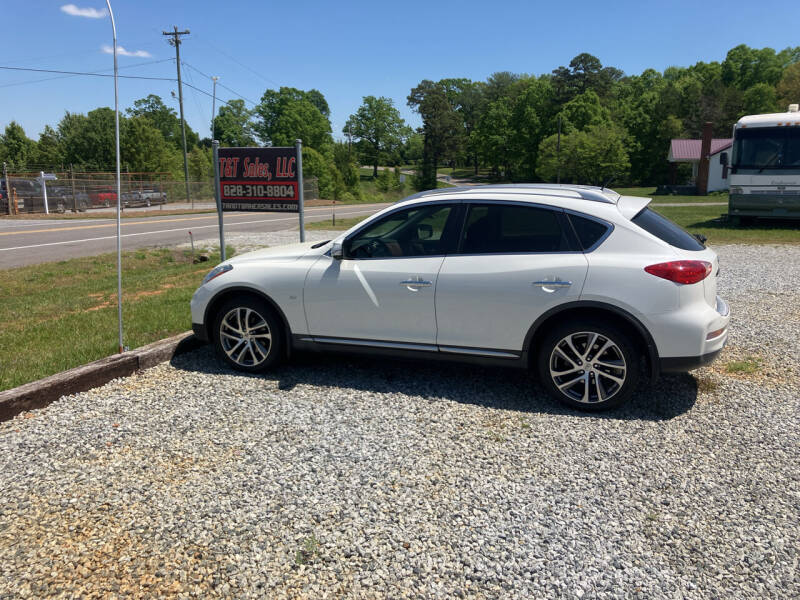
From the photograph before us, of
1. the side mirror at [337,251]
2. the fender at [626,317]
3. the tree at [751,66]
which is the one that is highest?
the tree at [751,66]

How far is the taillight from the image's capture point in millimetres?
4277

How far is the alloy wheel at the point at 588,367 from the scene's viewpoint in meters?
4.48

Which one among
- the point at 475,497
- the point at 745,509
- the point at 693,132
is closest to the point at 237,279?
the point at 475,497

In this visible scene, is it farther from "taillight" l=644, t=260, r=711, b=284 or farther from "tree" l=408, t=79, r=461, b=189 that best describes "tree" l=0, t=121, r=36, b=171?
"taillight" l=644, t=260, r=711, b=284

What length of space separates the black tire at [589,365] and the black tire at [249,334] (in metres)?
2.38

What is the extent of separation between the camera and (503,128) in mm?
97750

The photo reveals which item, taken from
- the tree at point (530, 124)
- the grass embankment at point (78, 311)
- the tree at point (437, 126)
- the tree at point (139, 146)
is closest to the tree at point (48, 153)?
the tree at point (139, 146)

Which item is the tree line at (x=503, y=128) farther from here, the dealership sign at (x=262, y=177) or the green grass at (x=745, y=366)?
the green grass at (x=745, y=366)

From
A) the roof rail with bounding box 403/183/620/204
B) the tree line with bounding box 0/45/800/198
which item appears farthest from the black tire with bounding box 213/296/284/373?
the tree line with bounding box 0/45/800/198

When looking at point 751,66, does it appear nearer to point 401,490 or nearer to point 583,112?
point 583,112

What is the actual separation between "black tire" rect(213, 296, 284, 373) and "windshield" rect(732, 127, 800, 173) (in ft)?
Result: 54.4

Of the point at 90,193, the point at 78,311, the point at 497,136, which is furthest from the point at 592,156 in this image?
the point at 78,311

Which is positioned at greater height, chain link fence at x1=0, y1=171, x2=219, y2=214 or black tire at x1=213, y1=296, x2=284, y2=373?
chain link fence at x1=0, y1=171, x2=219, y2=214

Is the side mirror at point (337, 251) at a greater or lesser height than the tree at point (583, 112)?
lesser
